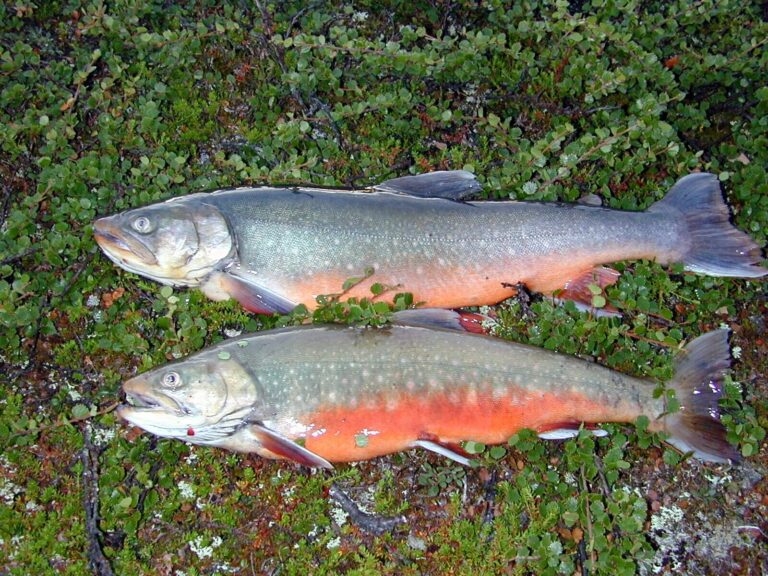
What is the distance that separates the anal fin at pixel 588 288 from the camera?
448 centimetres

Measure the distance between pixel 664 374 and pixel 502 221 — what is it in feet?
4.14

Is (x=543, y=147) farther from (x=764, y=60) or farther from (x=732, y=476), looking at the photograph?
(x=732, y=476)

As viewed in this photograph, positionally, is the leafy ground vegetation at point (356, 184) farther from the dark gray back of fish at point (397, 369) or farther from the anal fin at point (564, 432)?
the dark gray back of fish at point (397, 369)

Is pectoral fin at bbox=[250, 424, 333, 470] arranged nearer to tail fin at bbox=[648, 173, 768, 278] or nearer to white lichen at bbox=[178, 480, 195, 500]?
white lichen at bbox=[178, 480, 195, 500]

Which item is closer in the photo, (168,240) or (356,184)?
(168,240)

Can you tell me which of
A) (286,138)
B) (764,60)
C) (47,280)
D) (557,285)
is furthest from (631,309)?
(47,280)

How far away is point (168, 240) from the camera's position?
14.2ft

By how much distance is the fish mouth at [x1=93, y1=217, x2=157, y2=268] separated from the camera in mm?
4328

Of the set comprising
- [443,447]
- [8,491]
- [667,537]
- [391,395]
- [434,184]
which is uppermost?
[434,184]

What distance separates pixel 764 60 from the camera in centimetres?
512

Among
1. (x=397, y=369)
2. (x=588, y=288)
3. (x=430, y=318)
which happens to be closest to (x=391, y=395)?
(x=397, y=369)

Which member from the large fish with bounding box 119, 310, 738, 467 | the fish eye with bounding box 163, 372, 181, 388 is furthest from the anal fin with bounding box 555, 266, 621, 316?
the fish eye with bounding box 163, 372, 181, 388

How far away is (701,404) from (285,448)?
2261mm

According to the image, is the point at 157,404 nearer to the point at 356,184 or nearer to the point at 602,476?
the point at 356,184
